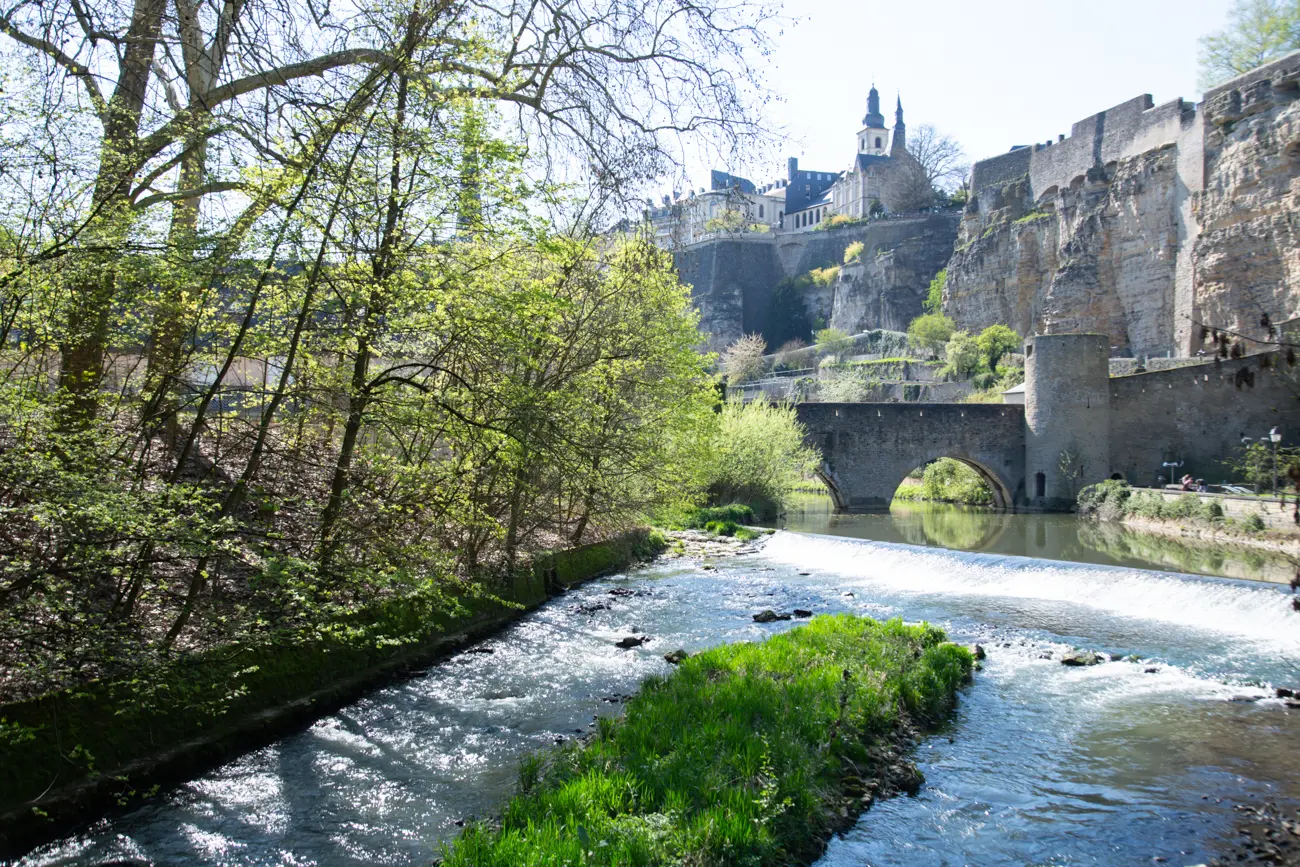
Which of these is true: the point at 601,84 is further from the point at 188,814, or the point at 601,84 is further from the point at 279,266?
the point at 188,814

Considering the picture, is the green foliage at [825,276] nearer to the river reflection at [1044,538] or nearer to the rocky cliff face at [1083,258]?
the rocky cliff face at [1083,258]

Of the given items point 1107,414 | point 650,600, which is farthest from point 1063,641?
point 1107,414

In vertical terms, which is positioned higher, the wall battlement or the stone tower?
the wall battlement

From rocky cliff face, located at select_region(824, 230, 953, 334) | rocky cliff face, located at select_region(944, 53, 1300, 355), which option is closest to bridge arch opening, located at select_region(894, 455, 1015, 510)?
rocky cliff face, located at select_region(944, 53, 1300, 355)

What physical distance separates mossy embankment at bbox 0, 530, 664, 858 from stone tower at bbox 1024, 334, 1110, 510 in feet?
84.0

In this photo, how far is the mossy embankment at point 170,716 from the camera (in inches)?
179

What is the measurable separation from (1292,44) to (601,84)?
40.7 m

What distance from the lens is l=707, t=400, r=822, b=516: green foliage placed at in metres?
24.2

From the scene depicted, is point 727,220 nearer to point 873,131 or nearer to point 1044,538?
point 1044,538

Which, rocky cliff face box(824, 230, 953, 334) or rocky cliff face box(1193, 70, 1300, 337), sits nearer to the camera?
rocky cliff face box(1193, 70, 1300, 337)

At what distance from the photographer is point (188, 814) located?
16.7 feet

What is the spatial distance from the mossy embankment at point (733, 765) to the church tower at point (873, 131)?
77.9 metres

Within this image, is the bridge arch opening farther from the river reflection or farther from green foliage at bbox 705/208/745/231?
green foliage at bbox 705/208/745/231

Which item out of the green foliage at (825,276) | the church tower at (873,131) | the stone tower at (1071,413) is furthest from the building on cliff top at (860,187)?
the stone tower at (1071,413)
